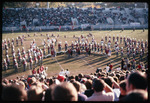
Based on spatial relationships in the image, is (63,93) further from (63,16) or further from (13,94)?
(63,16)

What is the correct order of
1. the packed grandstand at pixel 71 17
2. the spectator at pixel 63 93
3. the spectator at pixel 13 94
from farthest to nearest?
the packed grandstand at pixel 71 17
the spectator at pixel 13 94
the spectator at pixel 63 93

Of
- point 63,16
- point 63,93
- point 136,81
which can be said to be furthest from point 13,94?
point 63,16

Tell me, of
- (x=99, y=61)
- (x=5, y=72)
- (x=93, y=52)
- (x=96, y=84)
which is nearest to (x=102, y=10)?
(x=93, y=52)

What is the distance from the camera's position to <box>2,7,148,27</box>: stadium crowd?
128 feet

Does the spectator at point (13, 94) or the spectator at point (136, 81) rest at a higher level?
the spectator at point (136, 81)

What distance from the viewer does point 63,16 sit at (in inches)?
1681

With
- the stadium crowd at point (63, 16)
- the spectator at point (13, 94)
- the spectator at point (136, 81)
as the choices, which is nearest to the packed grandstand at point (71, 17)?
the stadium crowd at point (63, 16)

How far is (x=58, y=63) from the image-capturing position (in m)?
15.1

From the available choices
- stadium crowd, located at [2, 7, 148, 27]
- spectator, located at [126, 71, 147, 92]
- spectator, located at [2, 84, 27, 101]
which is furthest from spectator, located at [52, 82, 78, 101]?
stadium crowd, located at [2, 7, 148, 27]

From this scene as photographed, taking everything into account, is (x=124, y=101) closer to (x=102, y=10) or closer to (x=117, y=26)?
(x=117, y=26)

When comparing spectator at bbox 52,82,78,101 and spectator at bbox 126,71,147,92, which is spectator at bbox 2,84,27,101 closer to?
spectator at bbox 52,82,78,101

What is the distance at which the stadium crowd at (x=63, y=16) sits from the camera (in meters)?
38.9

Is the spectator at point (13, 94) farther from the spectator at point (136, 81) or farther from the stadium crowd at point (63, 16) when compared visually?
the stadium crowd at point (63, 16)

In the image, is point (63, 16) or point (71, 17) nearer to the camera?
point (63, 16)
